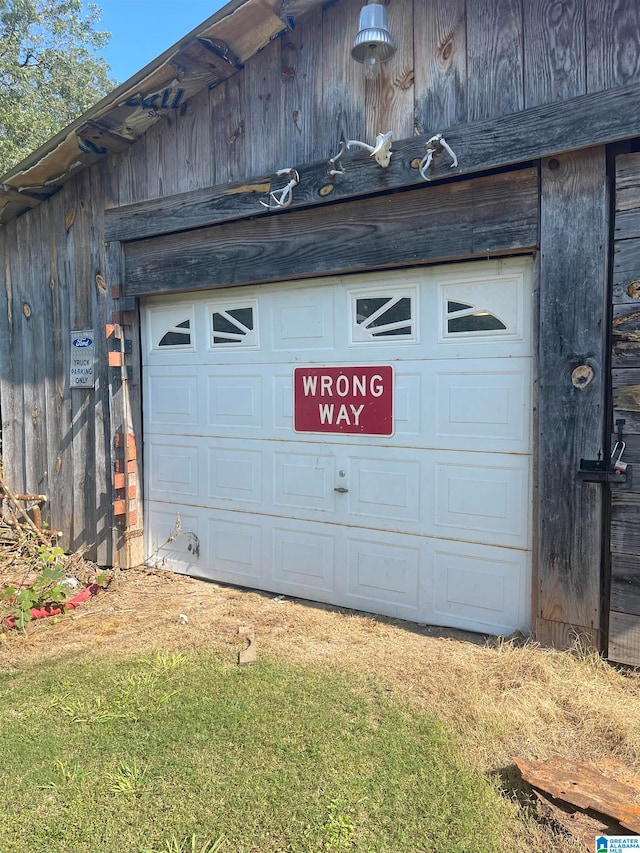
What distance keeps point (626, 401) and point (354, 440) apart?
1.71 metres

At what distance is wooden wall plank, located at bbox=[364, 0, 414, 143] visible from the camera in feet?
11.6

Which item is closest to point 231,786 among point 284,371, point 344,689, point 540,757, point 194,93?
point 344,689

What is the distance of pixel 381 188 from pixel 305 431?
1715mm

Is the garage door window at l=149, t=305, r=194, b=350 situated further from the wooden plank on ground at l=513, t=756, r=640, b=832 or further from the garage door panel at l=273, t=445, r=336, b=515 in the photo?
the wooden plank on ground at l=513, t=756, r=640, b=832

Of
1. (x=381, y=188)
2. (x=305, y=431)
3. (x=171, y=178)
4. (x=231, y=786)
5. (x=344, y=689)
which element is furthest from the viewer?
(x=171, y=178)

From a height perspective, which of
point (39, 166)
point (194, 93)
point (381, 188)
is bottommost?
point (381, 188)

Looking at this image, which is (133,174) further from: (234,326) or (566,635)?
(566,635)

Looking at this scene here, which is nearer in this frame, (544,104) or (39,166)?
Answer: (544,104)

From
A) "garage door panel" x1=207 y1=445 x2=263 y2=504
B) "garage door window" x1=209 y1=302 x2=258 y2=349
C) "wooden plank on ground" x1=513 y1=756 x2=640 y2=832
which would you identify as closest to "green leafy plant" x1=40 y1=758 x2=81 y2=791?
"wooden plank on ground" x1=513 y1=756 x2=640 y2=832

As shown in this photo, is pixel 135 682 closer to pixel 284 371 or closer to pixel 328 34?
pixel 284 371

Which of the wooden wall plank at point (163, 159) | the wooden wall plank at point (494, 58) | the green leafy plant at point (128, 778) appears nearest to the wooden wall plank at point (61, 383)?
the wooden wall plank at point (163, 159)

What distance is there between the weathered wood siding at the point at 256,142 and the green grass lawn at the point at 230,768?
1.32 metres

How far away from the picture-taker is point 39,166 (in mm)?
4703

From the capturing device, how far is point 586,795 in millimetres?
2082
